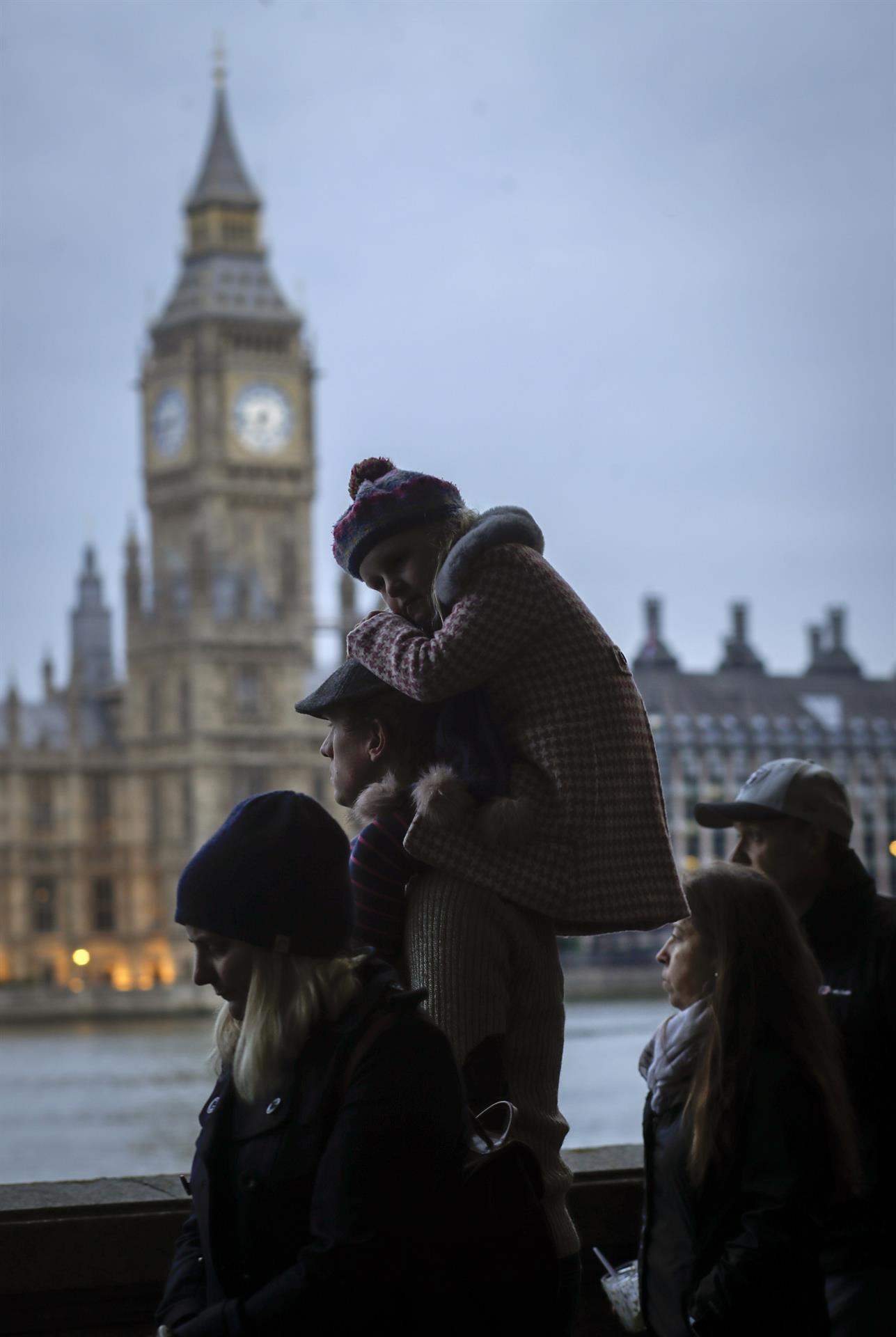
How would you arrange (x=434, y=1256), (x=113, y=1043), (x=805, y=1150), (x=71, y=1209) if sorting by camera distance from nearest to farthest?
1. (x=434, y=1256)
2. (x=805, y=1150)
3. (x=71, y=1209)
4. (x=113, y=1043)

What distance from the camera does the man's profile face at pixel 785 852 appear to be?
3.46 meters

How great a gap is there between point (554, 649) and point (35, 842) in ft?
191

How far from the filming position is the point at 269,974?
2.10 meters

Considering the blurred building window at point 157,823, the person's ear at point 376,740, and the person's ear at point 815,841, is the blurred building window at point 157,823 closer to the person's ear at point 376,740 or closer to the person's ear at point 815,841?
the person's ear at point 815,841

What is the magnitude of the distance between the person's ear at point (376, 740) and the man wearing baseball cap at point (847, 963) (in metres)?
1.02

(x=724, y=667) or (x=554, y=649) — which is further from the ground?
(x=724, y=667)

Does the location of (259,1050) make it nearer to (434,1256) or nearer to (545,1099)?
(434,1256)

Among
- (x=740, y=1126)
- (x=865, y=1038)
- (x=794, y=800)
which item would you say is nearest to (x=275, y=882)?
(x=740, y=1126)

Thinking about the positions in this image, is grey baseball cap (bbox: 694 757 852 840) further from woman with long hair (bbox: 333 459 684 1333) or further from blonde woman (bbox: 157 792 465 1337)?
blonde woman (bbox: 157 792 465 1337)

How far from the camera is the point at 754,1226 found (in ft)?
8.45

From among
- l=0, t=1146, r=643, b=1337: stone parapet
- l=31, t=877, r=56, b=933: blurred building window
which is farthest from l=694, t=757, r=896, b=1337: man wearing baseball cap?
l=31, t=877, r=56, b=933: blurred building window

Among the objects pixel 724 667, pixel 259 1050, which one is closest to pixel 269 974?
pixel 259 1050

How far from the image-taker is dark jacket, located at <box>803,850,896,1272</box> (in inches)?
124

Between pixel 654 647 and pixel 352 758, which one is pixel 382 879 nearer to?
pixel 352 758
